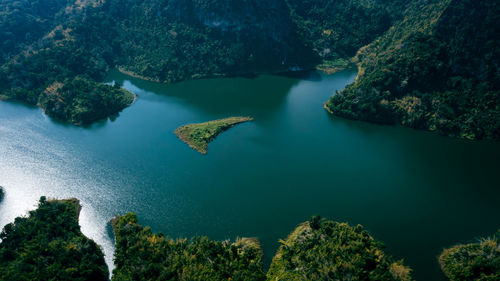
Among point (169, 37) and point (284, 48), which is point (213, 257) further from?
point (169, 37)

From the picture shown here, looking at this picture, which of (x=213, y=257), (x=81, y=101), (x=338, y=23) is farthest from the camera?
(x=338, y=23)

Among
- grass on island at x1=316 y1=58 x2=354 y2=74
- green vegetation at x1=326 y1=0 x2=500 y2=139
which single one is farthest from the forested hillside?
green vegetation at x1=326 y1=0 x2=500 y2=139

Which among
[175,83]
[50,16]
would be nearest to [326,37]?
[175,83]

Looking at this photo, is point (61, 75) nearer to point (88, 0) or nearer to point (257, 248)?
point (88, 0)

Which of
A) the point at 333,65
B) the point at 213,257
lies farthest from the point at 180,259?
the point at 333,65

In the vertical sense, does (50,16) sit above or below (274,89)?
above

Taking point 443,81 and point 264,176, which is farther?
point 443,81
